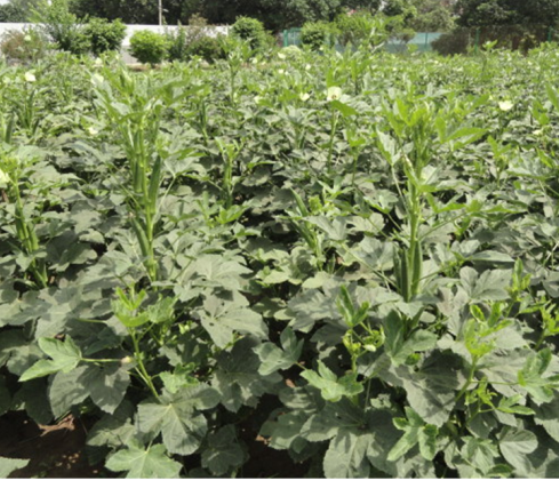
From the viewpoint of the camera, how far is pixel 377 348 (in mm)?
1556

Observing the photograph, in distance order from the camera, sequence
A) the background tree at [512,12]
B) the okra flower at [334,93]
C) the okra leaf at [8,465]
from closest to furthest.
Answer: the okra leaf at [8,465] < the okra flower at [334,93] < the background tree at [512,12]

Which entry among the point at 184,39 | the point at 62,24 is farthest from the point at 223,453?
the point at 184,39

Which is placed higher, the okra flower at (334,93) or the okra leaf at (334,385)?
the okra flower at (334,93)

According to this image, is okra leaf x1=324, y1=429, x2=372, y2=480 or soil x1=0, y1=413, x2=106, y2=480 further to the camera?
soil x1=0, y1=413, x2=106, y2=480

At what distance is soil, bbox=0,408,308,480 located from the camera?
1.92m

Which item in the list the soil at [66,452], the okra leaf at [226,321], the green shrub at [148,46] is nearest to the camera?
the okra leaf at [226,321]

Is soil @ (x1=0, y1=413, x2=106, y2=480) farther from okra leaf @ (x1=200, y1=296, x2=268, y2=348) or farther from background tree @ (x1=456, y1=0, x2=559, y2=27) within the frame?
background tree @ (x1=456, y1=0, x2=559, y2=27)

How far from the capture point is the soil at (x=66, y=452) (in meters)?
1.92

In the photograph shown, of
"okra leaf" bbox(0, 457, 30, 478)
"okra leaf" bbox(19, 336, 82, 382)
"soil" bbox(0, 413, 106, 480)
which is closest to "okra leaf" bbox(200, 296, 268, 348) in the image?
"okra leaf" bbox(19, 336, 82, 382)

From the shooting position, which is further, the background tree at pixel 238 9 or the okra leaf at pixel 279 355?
the background tree at pixel 238 9

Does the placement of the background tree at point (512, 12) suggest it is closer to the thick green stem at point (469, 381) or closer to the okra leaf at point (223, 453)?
the thick green stem at point (469, 381)

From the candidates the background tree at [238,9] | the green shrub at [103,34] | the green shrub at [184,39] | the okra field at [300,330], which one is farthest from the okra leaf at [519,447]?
the background tree at [238,9]

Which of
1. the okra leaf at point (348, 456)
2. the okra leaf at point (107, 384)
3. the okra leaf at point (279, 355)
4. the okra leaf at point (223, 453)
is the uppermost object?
the okra leaf at point (279, 355)

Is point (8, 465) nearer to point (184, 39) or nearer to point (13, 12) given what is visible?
point (184, 39)
